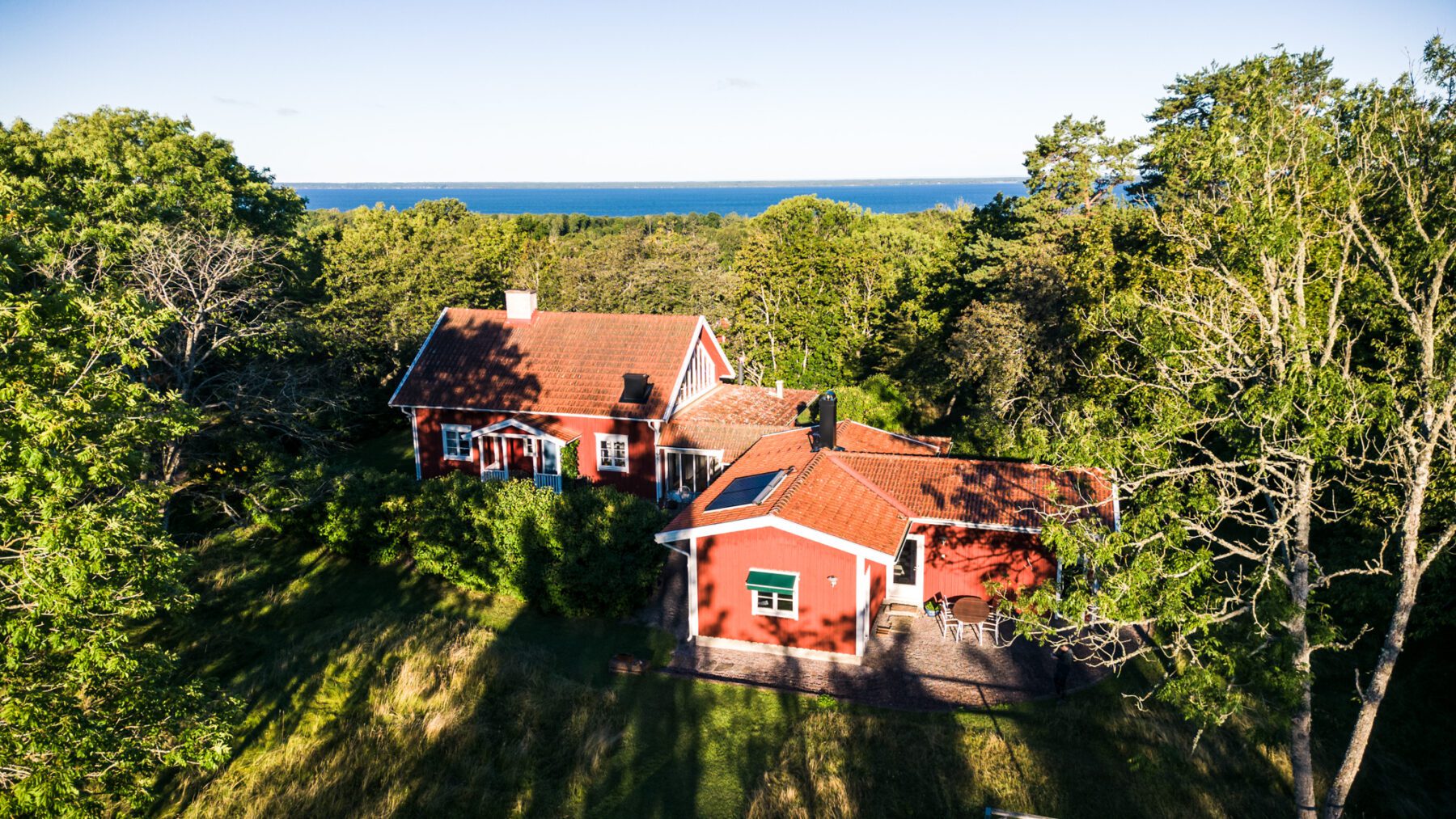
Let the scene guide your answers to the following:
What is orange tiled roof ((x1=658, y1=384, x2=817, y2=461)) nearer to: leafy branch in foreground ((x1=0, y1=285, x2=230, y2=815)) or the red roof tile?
the red roof tile

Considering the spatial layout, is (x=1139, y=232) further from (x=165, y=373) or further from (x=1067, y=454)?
(x=165, y=373)

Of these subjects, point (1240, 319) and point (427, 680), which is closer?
point (1240, 319)

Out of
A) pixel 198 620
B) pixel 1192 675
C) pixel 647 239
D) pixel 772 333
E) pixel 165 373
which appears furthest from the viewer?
pixel 647 239

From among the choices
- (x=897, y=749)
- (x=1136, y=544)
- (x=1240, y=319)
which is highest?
(x=1240, y=319)

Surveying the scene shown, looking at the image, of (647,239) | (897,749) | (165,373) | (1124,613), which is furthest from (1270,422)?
(647,239)

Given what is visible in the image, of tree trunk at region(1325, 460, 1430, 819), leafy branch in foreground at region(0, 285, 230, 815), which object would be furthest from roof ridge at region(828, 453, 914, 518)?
leafy branch in foreground at region(0, 285, 230, 815)

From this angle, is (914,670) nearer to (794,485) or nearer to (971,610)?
(971,610)

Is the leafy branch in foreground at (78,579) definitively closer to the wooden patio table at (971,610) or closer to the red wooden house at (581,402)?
the wooden patio table at (971,610)

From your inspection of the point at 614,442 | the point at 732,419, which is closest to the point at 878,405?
the point at 732,419
